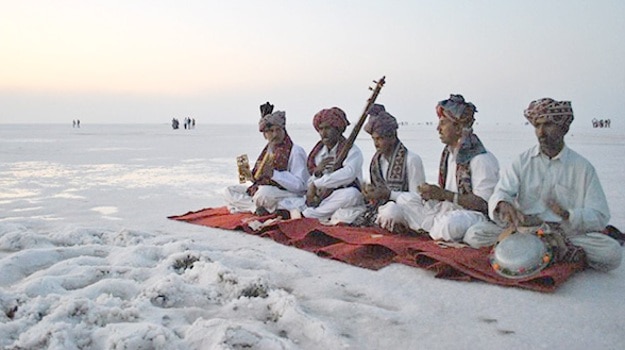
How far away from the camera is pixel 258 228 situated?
18.6 ft

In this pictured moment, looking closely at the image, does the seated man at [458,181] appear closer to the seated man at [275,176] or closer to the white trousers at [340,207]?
the white trousers at [340,207]

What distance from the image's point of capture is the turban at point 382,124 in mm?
5469

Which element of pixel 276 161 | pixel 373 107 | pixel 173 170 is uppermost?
pixel 373 107

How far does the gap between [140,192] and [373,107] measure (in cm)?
453

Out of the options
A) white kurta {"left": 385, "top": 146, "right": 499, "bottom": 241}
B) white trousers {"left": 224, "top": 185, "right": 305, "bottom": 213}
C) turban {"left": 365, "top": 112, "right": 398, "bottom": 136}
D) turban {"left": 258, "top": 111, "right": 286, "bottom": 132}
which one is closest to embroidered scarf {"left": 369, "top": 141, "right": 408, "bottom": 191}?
turban {"left": 365, "top": 112, "right": 398, "bottom": 136}

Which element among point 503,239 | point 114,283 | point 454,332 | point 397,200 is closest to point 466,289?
point 503,239

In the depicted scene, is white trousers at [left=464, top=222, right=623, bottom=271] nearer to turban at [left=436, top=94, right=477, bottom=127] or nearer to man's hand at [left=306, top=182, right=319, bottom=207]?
turban at [left=436, top=94, right=477, bottom=127]

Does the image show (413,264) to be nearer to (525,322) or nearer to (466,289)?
(466,289)

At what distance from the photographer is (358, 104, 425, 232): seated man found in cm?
543

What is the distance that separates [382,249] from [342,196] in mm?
1361

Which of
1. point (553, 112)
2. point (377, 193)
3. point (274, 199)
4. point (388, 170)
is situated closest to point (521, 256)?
point (553, 112)

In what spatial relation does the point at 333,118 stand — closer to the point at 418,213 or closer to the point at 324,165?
the point at 324,165

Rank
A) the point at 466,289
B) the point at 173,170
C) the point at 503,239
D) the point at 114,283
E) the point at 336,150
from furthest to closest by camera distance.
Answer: the point at 173,170
the point at 336,150
the point at 503,239
the point at 466,289
the point at 114,283

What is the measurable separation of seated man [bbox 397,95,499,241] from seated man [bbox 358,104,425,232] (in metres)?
0.40
